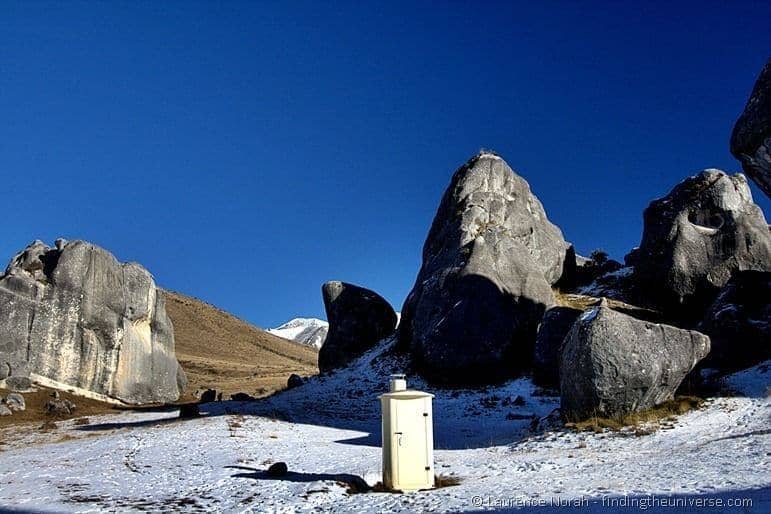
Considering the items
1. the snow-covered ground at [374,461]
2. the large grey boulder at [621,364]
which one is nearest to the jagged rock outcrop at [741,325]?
the snow-covered ground at [374,461]

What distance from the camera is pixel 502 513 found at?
33.5 feet

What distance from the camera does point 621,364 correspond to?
18375 millimetres

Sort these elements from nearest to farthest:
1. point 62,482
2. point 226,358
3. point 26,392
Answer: point 62,482 < point 26,392 < point 226,358

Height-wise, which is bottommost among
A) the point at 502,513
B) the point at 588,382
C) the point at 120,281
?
the point at 502,513

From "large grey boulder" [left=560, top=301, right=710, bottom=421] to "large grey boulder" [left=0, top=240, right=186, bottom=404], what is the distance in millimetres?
23930

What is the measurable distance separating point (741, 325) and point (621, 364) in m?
7.64

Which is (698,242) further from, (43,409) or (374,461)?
(43,409)

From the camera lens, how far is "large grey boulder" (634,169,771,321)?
3381 cm

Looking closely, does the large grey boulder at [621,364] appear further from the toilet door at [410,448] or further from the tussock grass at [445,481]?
the toilet door at [410,448]

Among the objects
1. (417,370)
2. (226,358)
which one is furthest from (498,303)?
(226,358)

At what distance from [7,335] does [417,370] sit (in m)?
19.2

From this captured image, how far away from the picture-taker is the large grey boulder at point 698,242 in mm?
33812

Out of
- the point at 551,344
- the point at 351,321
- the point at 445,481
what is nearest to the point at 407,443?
the point at 445,481

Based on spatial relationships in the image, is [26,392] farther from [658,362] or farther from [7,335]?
[658,362]
